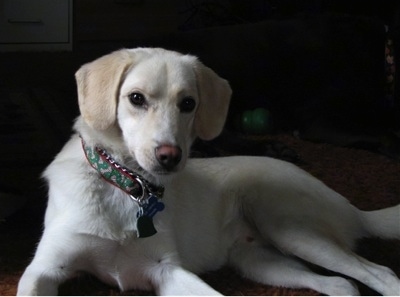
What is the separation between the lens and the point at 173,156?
4.57 feet

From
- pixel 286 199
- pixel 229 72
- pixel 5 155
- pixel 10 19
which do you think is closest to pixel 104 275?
pixel 286 199

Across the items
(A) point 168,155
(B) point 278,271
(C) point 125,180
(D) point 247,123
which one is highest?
(A) point 168,155

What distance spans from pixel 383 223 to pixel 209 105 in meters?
0.58

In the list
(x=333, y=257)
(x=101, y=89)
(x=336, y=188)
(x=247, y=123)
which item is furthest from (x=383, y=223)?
(x=247, y=123)

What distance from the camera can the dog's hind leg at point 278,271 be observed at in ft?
5.25

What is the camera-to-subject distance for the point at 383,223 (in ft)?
5.98

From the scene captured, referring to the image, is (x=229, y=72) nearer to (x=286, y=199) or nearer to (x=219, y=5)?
(x=219, y=5)

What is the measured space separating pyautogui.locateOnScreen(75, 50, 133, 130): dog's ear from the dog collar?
3.4 inches

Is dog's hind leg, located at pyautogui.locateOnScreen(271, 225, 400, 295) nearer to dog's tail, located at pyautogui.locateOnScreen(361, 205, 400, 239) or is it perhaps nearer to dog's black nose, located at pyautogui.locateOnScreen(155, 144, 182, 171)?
dog's tail, located at pyautogui.locateOnScreen(361, 205, 400, 239)

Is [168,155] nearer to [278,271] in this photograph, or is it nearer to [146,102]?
[146,102]

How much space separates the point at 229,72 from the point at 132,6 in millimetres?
1309

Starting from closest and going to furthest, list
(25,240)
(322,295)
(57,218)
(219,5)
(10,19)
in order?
(57,218), (322,295), (25,240), (10,19), (219,5)

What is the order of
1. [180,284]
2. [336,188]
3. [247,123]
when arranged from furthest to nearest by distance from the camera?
1. [247,123]
2. [336,188]
3. [180,284]

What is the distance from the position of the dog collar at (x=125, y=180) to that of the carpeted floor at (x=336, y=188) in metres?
0.19
